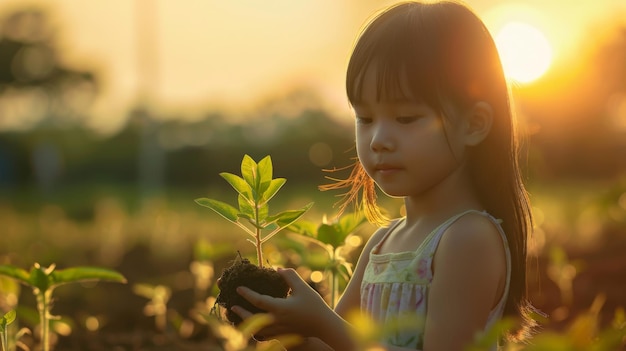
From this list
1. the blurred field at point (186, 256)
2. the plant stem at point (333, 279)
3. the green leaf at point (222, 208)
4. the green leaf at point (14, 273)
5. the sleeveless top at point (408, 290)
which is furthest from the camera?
the blurred field at point (186, 256)

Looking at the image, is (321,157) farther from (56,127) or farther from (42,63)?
(42,63)

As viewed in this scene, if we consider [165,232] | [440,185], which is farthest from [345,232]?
[165,232]

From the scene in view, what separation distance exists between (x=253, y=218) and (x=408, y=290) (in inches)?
17.4

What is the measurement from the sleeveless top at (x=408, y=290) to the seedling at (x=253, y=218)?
32 cm

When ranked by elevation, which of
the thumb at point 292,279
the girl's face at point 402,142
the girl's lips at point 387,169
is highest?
the girl's face at point 402,142

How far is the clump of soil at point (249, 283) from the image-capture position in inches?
81.3

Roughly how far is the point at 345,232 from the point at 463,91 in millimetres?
577

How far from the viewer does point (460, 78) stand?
7.33 feet

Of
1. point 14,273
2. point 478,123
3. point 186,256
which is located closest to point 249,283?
point 478,123

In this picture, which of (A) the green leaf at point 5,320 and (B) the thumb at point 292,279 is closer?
(B) the thumb at point 292,279

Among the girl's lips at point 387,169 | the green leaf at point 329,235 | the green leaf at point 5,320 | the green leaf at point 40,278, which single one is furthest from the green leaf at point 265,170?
the green leaf at point 40,278

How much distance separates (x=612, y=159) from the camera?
21734 millimetres

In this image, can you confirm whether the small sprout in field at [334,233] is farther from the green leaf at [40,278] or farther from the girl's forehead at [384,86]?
the green leaf at [40,278]

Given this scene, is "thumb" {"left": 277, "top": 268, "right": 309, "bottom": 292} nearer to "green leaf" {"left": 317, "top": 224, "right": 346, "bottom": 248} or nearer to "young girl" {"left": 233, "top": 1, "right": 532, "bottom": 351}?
"young girl" {"left": 233, "top": 1, "right": 532, "bottom": 351}
